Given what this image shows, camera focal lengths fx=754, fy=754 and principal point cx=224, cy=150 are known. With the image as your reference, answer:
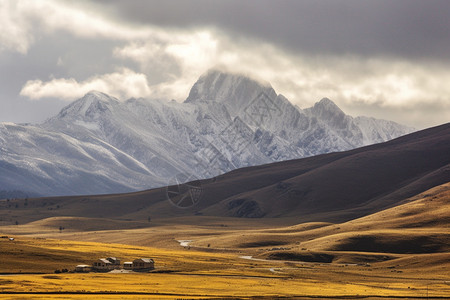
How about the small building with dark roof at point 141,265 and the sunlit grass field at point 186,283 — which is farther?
the small building with dark roof at point 141,265

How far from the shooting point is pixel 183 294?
134m

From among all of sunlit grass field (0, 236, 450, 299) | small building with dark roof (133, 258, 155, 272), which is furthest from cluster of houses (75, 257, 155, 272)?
sunlit grass field (0, 236, 450, 299)

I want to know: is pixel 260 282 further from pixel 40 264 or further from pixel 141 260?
pixel 40 264

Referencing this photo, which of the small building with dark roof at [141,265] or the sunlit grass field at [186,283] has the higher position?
the small building with dark roof at [141,265]

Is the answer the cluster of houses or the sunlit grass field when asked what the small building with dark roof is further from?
the sunlit grass field

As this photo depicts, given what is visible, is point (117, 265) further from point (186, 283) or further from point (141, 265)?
point (186, 283)

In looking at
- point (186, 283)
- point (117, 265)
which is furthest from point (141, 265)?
point (186, 283)

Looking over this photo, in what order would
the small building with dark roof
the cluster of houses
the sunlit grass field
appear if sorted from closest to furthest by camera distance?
the sunlit grass field → the cluster of houses → the small building with dark roof

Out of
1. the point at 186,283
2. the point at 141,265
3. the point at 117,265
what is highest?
the point at 117,265

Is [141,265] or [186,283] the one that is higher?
[141,265]

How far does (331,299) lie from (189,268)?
6714cm

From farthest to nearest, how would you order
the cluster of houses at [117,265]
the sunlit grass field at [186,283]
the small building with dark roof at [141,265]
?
the small building with dark roof at [141,265] < the cluster of houses at [117,265] < the sunlit grass field at [186,283]

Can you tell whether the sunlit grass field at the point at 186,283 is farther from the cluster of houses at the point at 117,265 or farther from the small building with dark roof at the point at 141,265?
the cluster of houses at the point at 117,265

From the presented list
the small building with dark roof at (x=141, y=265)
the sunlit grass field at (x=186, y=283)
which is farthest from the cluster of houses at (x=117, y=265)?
the sunlit grass field at (x=186, y=283)
